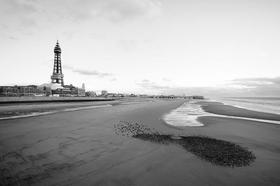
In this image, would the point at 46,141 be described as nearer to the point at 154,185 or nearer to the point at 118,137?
the point at 118,137

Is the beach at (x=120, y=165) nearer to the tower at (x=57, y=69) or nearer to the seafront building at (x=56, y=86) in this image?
the seafront building at (x=56, y=86)

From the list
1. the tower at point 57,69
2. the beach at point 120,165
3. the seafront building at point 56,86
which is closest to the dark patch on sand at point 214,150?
the beach at point 120,165

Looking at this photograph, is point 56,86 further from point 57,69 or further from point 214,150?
point 214,150

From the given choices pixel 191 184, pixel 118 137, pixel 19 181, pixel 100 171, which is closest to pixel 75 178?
pixel 100 171

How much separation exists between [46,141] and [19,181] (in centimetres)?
435

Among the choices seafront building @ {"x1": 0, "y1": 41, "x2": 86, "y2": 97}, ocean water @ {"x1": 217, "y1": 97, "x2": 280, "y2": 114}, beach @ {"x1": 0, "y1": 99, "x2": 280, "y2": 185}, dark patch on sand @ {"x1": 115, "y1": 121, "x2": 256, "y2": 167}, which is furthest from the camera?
seafront building @ {"x1": 0, "y1": 41, "x2": 86, "y2": 97}

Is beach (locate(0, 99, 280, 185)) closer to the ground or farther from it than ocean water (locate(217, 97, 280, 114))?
farther from it

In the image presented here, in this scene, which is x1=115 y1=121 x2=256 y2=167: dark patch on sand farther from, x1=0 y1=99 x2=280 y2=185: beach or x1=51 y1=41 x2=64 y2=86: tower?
x1=51 y1=41 x2=64 y2=86: tower

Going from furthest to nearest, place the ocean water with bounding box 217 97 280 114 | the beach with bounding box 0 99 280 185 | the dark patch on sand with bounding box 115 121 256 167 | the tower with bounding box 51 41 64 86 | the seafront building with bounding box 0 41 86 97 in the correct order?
the tower with bounding box 51 41 64 86 → the seafront building with bounding box 0 41 86 97 → the ocean water with bounding box 217 97 280 114 → the dark patch on sand with bounding box 115 121 256 167 → the beach with bounding box 0 99 280 185

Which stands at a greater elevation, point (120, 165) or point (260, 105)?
point (120, 165)

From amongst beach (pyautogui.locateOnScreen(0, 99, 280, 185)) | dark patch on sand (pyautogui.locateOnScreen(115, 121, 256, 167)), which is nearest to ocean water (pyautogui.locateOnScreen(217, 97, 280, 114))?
dark patch on sand (pyautogui.locateOnScreen(115, 121, 256, 167))

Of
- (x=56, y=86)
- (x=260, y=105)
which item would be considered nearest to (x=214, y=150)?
(x=260, y=105)

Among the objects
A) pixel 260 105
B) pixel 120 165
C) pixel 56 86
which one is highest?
pixel 56 86

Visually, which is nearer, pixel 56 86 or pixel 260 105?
pixel 260 105
